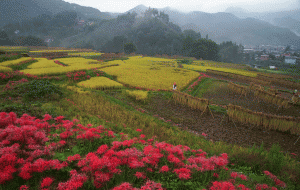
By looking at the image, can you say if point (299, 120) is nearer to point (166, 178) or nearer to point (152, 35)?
point (166, 178)

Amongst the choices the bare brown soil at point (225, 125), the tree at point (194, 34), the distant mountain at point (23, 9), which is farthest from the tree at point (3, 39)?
the tree at point (194, 34)

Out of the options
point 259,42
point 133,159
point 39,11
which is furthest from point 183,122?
point 259,42

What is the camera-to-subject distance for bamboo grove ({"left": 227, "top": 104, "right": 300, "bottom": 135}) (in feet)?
20.5

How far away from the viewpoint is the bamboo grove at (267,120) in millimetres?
6244

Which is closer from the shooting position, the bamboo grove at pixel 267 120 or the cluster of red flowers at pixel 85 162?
the cluster of red flowers at pixel 85 162

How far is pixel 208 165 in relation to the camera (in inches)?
103

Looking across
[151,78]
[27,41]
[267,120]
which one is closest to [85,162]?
[267,120]

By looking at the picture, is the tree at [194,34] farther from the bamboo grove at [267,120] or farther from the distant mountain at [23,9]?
the distant mountain at [23,9]

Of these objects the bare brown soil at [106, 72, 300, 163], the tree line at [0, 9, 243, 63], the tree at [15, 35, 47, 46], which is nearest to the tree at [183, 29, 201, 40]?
the tree line at [0, 9, 243, 63]

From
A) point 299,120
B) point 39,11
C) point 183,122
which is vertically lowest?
point 183,122

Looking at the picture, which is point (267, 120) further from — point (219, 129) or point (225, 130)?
point (219, 129)

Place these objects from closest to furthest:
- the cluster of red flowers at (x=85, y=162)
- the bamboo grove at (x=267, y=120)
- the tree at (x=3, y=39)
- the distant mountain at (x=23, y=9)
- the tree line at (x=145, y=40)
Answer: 1. the cluster of red flowers at (x=85, y=162)
2. the bamboo grove at (x=267, y=120)
3. the tree at (x=3, y=39)
4. the tree line at (x=145, y=40)
5. the distant mountain at (x=23, y=9)

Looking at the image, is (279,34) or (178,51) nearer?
(178,51)

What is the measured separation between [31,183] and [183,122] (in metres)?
6.21
